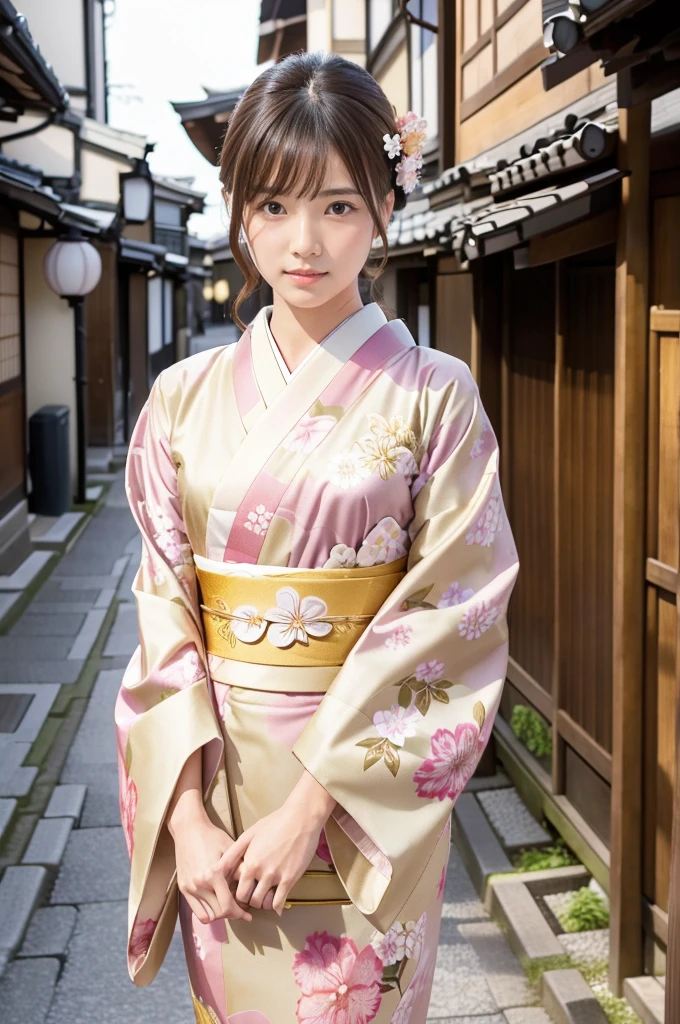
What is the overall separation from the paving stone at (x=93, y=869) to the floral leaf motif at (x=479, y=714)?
3425 mm

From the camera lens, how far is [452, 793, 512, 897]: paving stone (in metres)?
5.39

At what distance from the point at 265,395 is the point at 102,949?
10.7 ft

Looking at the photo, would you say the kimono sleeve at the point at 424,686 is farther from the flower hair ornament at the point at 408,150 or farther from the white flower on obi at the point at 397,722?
the flower hair ornament at the point at 408,150

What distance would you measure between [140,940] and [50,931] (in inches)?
105

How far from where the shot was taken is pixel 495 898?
5109mm

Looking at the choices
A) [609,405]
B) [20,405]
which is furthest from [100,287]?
[609,405]

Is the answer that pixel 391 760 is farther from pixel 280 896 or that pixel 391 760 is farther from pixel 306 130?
pixel 306 130

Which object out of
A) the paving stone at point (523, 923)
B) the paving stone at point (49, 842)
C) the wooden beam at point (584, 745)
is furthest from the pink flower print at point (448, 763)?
the paving stone at point (49, 842)

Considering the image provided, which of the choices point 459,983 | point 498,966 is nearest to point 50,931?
point 459,983

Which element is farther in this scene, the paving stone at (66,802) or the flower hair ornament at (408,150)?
the paving stone at (66,802)

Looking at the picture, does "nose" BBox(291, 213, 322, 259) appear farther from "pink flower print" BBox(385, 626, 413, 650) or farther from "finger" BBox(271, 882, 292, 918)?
"finger" BBox(271, 882, 292, 918)

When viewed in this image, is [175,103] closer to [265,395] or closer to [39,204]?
[39,204]

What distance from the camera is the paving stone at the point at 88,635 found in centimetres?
962

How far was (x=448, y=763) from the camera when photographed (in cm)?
251
